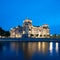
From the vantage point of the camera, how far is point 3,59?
2386 centimetres

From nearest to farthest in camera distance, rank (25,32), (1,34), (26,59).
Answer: (26,59) < (1,34) < (25,32)

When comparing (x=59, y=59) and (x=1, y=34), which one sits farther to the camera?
(x=1, y=34)

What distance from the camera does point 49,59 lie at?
971 inches

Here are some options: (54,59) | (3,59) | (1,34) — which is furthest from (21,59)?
(1,34)

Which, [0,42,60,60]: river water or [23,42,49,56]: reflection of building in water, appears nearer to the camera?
[0,42,60,60]: river water

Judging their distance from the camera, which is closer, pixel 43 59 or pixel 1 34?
pixel 43 59

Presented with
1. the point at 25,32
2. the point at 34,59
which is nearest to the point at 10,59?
the point at 34,59

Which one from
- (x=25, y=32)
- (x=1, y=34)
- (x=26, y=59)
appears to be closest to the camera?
(x=26, y=59)

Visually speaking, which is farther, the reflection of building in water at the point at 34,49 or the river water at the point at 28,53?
the reflection of building in water at the point at 34,49

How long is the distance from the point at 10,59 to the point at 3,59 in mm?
775

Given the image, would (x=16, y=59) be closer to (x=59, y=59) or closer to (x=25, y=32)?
(x=59, y=59)

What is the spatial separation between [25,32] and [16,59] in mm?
176007

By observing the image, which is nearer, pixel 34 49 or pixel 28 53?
pixel 28 53

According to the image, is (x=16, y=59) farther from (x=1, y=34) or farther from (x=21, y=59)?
(x=1, y=34)
